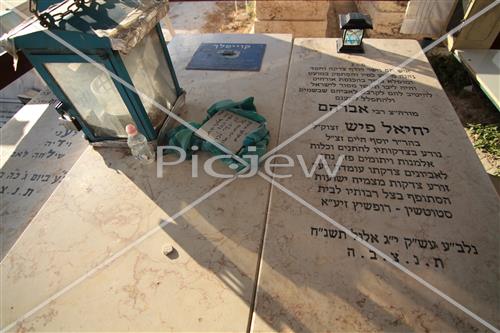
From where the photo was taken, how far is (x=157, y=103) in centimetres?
155

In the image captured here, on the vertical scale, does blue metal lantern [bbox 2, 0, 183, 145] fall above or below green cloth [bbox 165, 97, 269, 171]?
above

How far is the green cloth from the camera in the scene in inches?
55.3

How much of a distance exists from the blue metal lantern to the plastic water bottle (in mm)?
39

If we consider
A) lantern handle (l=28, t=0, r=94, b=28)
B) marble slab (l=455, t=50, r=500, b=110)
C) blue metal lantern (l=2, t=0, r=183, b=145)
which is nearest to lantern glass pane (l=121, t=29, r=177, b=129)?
blue metal lantern (l=2, t=0, r=183, b=145)

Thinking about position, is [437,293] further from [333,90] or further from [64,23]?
[64,23]

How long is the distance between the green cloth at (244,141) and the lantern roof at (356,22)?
981 millimetres

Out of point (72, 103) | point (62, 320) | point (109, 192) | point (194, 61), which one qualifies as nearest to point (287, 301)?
point (62, 320)

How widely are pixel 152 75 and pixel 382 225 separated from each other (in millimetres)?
1339

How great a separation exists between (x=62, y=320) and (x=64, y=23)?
113 centimetres

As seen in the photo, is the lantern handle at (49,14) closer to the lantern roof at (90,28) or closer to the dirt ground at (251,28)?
the lantern roof at (90,28)

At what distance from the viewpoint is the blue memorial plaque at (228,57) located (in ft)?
6.89

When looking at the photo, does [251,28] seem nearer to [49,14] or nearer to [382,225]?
[49,14]

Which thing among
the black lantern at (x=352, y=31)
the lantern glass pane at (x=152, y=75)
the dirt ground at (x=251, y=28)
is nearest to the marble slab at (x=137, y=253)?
the lantern glass pane at (x=152, y=75)

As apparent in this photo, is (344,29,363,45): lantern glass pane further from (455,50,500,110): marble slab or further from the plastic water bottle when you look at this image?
the plastic water bottle
